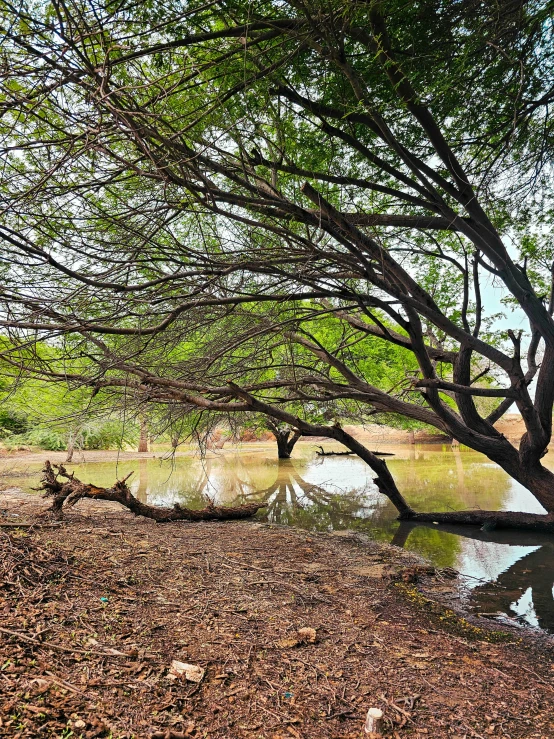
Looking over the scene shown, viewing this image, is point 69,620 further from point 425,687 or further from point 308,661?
point 425,687

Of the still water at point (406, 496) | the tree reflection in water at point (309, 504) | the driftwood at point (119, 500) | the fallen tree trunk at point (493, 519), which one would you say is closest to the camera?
the still water at point (406, 496)

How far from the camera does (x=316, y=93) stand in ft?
16.2

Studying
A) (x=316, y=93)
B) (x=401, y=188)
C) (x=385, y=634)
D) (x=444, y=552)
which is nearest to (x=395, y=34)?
(x=316, y=93)

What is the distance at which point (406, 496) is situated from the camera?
12172mm

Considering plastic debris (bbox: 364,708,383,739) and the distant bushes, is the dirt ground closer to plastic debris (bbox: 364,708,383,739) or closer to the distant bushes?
plastic debris (bbox: 364,708,383,739)

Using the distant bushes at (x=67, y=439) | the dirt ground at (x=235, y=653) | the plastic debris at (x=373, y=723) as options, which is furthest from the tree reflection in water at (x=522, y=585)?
the distant bushes at (x=67, y=439)

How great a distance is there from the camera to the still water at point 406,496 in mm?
5562

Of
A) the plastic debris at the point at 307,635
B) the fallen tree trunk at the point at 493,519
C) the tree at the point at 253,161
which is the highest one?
the tree at the point at 253,161

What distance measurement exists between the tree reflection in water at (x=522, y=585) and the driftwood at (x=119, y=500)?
3047 millimetres

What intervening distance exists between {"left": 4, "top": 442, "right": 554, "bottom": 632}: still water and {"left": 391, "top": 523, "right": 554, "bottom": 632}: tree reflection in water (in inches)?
0.5

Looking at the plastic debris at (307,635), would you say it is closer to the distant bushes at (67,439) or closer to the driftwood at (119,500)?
the driftwood at (119,500)

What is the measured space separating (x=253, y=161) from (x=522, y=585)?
5.73 m

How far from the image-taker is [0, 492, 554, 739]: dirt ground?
7.23 feet

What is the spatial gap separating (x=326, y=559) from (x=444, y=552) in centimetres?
243
